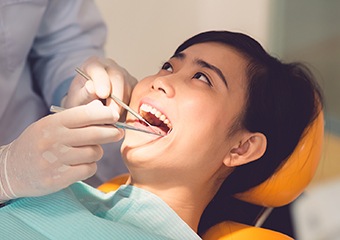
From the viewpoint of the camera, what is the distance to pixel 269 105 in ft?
4.39

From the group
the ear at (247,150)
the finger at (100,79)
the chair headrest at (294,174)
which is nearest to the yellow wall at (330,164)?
the chair headrest at (294,174)

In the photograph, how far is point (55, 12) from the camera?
5.72ft

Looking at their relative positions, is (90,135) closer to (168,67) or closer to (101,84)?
(101,84)

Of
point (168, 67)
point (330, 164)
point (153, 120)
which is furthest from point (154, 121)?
point (330, 164)

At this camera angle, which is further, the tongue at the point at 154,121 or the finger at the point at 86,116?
the tongue at the point at 154,121

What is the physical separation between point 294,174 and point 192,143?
0.27m

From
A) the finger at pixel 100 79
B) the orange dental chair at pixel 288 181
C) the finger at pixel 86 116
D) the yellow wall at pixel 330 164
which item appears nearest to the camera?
the finger at pixel 86 116

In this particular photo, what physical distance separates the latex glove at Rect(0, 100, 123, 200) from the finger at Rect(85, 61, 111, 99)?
10cm

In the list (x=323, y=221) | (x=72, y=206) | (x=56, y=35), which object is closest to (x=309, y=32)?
(x=323, y=221)

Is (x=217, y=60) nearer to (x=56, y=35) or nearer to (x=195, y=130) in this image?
(x=195, y=130)

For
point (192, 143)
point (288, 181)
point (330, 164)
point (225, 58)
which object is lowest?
point (330, 164)

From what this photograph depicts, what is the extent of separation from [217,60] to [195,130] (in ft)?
0.49

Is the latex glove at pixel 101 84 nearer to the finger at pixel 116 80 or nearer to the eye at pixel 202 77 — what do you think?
the finger at pixel 116 80

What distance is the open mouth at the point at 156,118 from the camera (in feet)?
4.14
